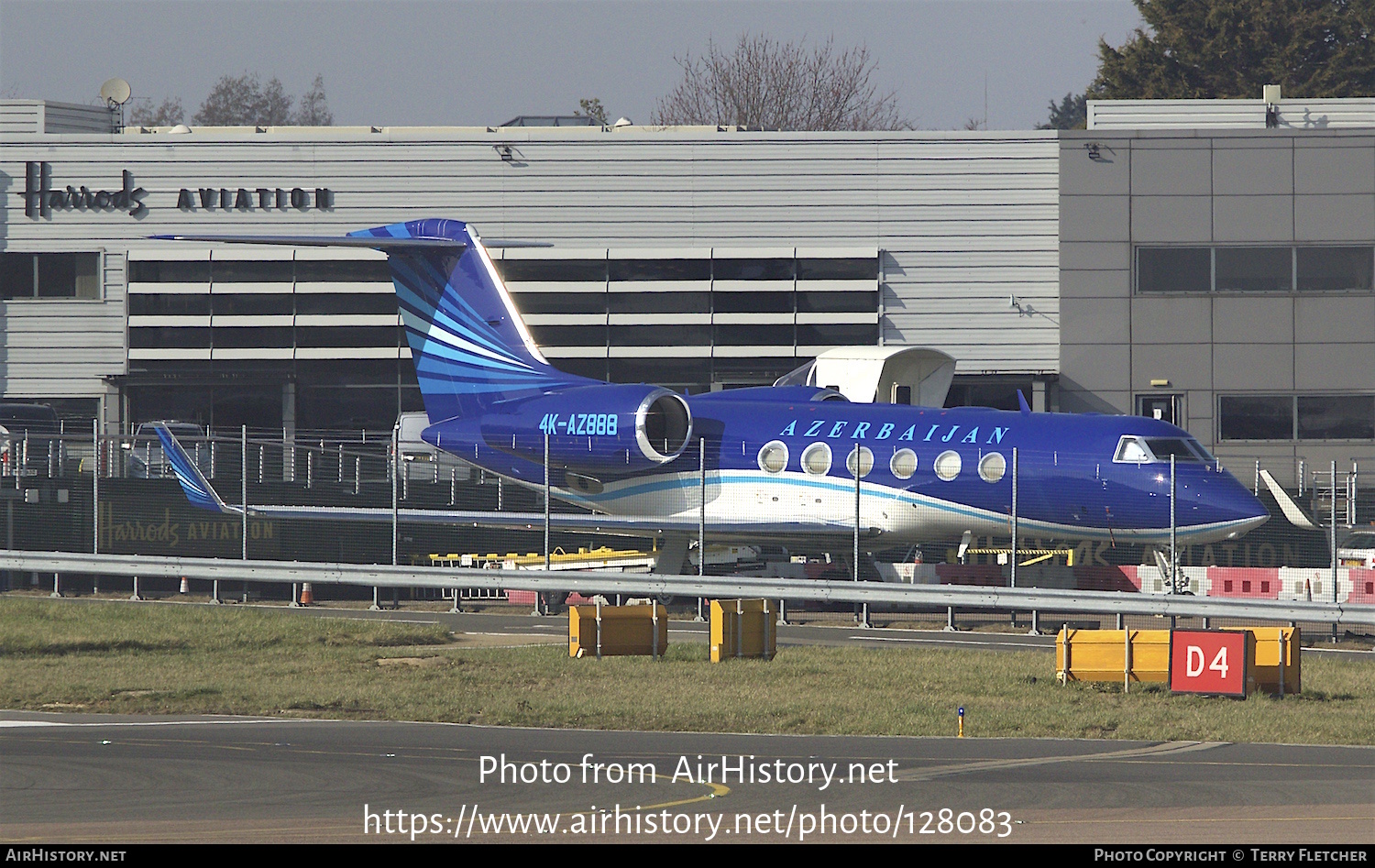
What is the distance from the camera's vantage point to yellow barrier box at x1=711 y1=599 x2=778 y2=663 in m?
17.8

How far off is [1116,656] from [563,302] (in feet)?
91.6

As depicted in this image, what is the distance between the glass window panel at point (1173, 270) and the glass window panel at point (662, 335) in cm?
1136

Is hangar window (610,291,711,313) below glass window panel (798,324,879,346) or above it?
above

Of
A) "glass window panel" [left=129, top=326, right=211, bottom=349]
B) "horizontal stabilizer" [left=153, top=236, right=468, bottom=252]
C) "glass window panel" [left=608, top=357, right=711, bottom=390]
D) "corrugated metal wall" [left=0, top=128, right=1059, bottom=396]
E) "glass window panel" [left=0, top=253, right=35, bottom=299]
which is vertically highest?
"corrugated metal wall" [left=0, top=128, right=1059, bottom=396]

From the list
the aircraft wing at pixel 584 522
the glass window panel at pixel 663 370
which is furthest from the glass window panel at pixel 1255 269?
the aircraft wing at pixel 584 522

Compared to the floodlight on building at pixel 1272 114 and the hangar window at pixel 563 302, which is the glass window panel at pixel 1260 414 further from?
the hangar window at pixel 563 302

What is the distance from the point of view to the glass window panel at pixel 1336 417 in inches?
1599

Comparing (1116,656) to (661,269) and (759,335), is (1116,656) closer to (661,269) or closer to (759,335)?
(759,335)

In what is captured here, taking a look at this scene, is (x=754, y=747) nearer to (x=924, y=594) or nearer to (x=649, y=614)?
(x=649, y=614)

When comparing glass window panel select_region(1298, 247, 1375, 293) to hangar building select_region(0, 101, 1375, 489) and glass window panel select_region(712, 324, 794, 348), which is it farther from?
glass window panel select_region(712, 324, 794, 348)

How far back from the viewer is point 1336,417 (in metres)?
40.7

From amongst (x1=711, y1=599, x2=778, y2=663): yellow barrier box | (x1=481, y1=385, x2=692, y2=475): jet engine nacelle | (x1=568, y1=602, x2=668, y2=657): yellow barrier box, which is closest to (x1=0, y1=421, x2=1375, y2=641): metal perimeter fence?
(x1=481, y1=385, x2=692, y2=475): jet engine nacelle

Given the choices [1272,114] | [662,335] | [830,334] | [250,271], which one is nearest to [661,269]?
[662,335]

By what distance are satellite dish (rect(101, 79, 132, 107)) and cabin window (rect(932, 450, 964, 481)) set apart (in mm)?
31503
